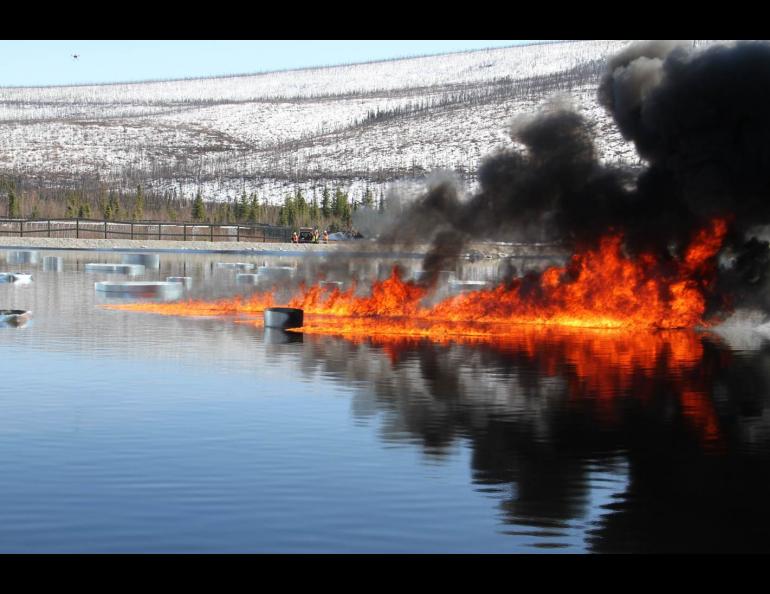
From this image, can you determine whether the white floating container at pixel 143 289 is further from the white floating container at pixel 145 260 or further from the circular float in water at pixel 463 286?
the white floating container at pixel 145 260

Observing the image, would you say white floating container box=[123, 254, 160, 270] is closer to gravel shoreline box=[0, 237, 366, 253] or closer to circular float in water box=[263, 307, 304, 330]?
gravel shoreline box=[0, 237, 366, 253]

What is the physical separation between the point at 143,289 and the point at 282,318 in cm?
1129

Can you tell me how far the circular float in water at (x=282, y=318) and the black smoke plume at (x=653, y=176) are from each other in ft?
24.6

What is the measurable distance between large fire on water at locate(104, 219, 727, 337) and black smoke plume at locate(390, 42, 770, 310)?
1.41ft

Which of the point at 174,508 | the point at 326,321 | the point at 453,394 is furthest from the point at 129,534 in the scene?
the point at 326,321

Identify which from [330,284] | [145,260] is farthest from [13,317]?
[145,260]

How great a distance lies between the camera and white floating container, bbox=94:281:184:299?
120 ft

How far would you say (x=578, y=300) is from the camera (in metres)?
31.6

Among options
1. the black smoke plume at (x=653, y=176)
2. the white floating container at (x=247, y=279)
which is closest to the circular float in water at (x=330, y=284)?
the white floating container at (x=247, y=279)

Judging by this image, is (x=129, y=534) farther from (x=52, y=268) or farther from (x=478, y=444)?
(x=52, y=268)

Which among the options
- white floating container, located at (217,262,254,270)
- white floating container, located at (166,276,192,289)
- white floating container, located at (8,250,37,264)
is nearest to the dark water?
white floating container, located at (166,276,192,289)

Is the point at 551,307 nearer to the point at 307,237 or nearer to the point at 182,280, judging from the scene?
the point at 182,280

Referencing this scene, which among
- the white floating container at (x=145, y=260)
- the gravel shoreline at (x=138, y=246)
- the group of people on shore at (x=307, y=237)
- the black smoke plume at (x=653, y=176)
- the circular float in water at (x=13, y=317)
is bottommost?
the circular float in water at (x=13, y=317)

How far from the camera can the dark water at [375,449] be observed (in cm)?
984
